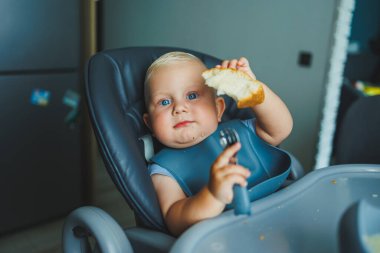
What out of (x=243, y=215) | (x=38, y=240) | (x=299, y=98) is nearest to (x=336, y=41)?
(x=299, y=98)

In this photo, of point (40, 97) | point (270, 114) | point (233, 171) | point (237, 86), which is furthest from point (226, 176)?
point (40, 97)

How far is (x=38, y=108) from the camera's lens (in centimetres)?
188

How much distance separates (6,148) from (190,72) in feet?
3.92

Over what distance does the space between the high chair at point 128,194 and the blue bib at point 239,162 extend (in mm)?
54

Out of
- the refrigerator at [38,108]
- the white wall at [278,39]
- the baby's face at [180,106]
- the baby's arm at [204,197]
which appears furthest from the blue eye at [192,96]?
the white wall at [278,39]

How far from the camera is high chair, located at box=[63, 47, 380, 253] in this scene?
2.50ft

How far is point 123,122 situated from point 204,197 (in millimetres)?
314

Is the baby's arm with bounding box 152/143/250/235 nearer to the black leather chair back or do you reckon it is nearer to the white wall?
the black leather chair back

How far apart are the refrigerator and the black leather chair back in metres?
0.83

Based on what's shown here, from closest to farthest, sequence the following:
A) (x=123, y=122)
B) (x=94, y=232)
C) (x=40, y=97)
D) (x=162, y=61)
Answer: (x=94, y=232) < (x=123, y=122) < (x=162, y=61) < (x=40, y=97)

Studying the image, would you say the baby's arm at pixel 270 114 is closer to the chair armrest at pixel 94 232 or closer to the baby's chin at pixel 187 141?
the baby's chin at pixel 187 141

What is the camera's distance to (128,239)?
0.91 m

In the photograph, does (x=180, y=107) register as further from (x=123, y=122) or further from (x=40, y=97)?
(x=40, y=97)

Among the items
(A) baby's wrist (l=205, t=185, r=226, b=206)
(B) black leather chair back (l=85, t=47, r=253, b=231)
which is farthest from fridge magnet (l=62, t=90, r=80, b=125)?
(A) baby's wrist (l=205, t=185, r=226, b=206)
